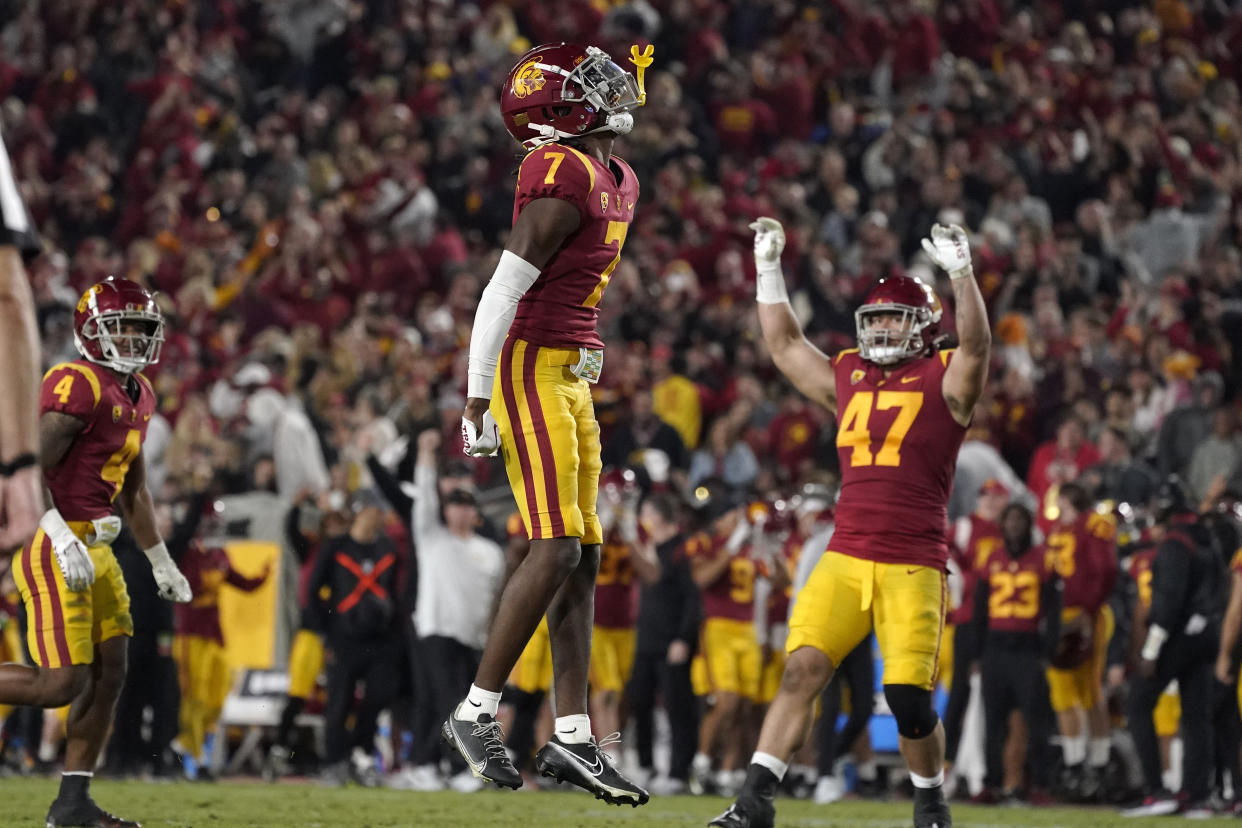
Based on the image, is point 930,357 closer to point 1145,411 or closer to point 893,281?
point 893,281

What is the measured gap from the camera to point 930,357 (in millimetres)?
8359

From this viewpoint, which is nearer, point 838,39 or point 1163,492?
point 1163,492

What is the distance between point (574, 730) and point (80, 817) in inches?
116

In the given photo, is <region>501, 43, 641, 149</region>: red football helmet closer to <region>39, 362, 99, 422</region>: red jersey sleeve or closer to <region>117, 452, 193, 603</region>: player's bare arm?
<region>39, 362, 99, 422</region>: red jersey sleeve

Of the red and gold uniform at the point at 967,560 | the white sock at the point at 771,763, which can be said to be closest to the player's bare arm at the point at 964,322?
the white sock at the point at 771,763

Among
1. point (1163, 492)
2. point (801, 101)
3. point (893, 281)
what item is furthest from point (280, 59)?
point (893, 281)

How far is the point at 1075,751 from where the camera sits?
12.6 metres

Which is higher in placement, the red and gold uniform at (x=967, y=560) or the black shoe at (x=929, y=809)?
the red and gold uniform at (x=967, y=560)

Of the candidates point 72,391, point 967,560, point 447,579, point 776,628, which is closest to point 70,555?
point 72,391

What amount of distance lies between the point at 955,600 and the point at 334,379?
224 inches

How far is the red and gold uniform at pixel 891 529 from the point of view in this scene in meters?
7.75

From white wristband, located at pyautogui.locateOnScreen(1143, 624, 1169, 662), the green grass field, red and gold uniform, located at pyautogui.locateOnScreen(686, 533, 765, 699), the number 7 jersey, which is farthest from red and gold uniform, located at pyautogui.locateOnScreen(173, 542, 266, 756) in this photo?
the number 7 jersey

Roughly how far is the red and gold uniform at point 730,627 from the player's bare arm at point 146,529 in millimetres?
5178

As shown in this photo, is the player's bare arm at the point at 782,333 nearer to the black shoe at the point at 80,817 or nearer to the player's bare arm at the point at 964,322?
the player's bare arm at the point at 964,322
